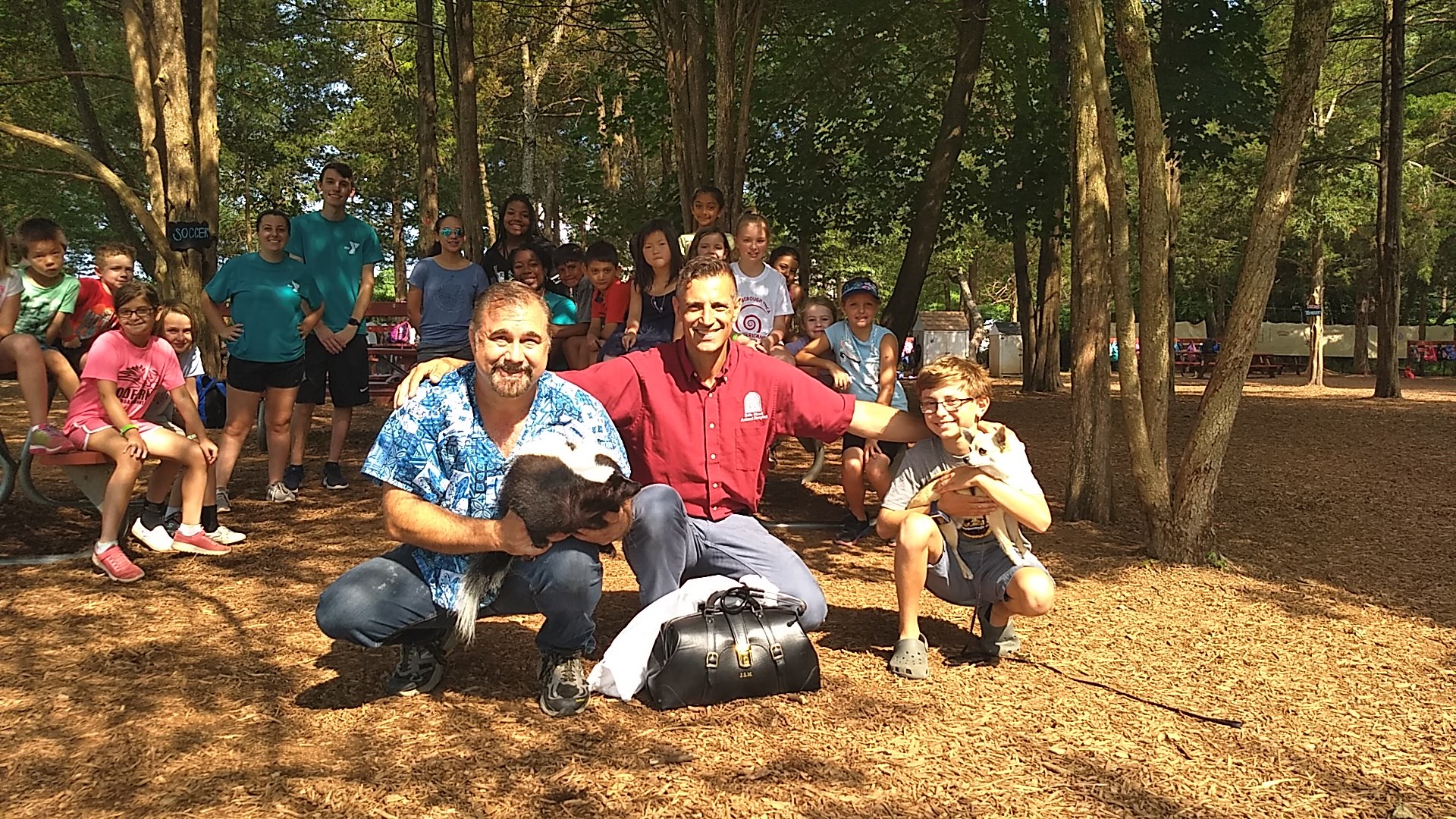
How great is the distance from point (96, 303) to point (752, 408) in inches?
166

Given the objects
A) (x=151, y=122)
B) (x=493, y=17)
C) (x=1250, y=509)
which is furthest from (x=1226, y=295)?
(x=151, y=122)

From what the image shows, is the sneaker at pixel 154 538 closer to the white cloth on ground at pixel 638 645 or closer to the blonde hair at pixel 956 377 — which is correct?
the white cloth on ground at pixel 638 645

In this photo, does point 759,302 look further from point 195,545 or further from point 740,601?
point 195,545

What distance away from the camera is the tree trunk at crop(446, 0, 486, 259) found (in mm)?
12422

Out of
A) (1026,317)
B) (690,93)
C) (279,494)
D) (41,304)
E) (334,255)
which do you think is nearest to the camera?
(41,304)

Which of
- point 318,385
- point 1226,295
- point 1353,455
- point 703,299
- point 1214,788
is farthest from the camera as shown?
point 1226,295

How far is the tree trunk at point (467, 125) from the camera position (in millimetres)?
12422

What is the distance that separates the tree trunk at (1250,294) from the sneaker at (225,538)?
5.28 metres

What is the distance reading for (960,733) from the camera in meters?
3.49

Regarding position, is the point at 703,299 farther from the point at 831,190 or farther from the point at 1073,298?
the point at 831,190

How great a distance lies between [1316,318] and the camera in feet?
76.3

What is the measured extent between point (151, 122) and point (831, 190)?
9.13 metres

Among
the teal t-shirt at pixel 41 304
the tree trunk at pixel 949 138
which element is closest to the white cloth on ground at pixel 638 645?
the teal t-shirt at pixel 41 304

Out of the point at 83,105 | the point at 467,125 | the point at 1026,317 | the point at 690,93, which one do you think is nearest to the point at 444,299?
the point at 690,93
